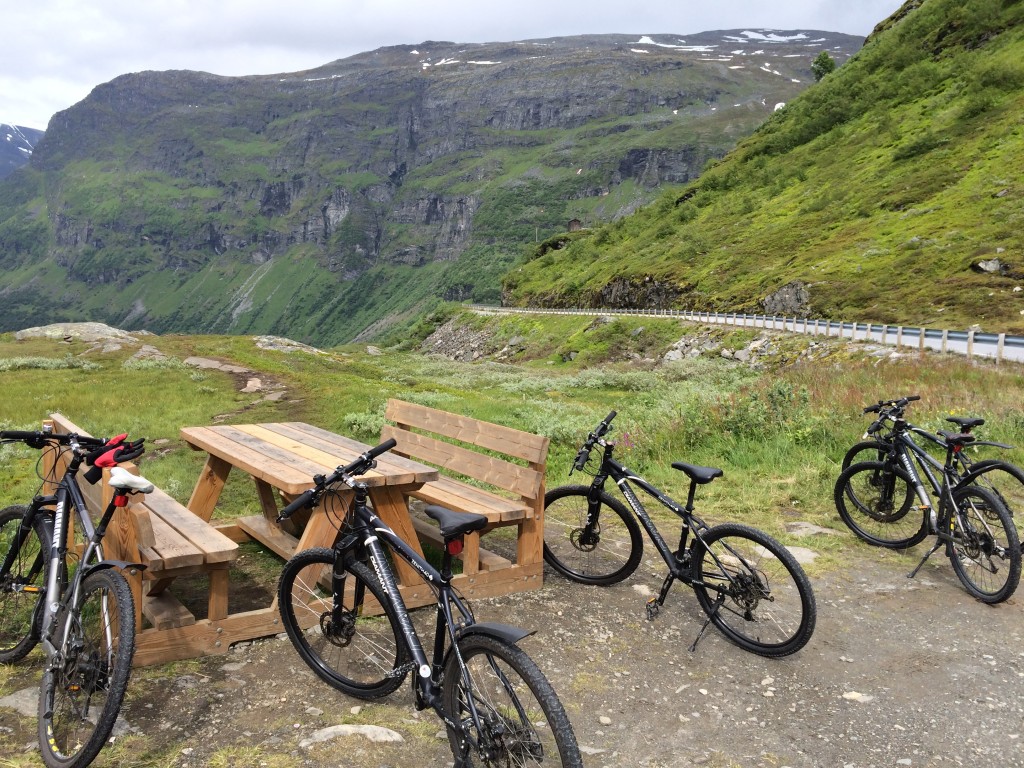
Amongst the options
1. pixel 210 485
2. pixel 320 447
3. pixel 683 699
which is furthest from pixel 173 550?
pixel 683 699

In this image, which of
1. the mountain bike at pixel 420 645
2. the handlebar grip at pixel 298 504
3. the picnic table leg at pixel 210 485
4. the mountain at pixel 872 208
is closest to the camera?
the mountain bike at pixel 420 645

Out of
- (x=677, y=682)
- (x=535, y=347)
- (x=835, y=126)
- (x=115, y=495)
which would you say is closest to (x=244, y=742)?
(x=115, y=495)

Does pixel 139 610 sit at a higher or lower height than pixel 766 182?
lower

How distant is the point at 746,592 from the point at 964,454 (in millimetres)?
4541

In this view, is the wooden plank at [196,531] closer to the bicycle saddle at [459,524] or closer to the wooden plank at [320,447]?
the wooden plank at [320,447]

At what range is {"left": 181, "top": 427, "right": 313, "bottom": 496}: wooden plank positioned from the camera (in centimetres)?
504

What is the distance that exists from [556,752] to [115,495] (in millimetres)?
3164

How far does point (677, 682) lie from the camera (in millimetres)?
4848

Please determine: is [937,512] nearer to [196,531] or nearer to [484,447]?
[484,447]

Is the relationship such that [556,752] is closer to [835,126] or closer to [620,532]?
[620,532]

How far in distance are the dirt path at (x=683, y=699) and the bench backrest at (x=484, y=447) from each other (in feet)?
3.64

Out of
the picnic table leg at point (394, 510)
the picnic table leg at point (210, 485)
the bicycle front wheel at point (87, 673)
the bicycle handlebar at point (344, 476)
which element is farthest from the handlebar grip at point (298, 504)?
the picnic table leg at point (210, 485)

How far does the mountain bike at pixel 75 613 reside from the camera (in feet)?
12.1

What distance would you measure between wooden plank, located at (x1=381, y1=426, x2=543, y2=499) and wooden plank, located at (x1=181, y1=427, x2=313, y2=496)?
1.64 m
